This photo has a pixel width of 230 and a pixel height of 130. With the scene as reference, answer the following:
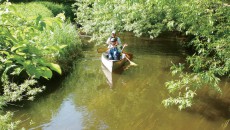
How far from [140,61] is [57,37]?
4306mm

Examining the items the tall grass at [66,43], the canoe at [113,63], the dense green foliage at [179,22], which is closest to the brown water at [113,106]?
the canoe at [113,63]

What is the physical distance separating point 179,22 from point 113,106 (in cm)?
497

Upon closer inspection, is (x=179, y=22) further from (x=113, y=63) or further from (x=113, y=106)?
(x=113, y=106)

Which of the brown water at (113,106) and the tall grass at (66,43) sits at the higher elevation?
the tall grass at (66,43)

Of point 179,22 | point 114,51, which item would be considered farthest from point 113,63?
point 179,22

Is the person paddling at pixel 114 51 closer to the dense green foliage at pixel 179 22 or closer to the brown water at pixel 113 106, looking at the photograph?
the brown water at pixel 113 106

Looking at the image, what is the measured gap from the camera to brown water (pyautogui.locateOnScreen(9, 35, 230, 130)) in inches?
331

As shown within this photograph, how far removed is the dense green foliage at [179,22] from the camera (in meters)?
8.04

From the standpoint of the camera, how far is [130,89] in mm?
11180

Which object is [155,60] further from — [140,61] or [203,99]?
[203,99]

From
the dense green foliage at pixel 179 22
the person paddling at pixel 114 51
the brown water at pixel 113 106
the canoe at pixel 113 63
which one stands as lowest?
the brown water at pixel 113 106

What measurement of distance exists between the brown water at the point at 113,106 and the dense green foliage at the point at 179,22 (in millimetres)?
579

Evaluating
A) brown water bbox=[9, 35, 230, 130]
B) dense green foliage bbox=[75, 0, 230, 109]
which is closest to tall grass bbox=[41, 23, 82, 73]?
brown water bbox=[9, 35, 230, 130]

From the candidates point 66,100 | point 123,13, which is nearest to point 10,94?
point 66,100
